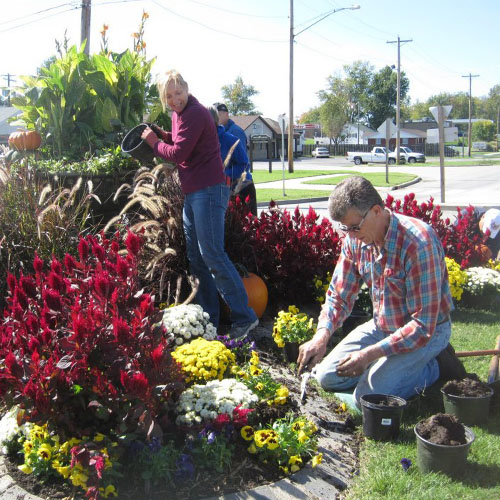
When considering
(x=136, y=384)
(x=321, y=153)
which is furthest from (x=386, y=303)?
(x=321, y=153)

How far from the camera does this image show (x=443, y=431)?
3141 millimetres

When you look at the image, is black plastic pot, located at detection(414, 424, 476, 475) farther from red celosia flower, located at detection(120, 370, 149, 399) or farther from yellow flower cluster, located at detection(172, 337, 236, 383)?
red celosia flower, located at detection(120, 370, 149, 399)

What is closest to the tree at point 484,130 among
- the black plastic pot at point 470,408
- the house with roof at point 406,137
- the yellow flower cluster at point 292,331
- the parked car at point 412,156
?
the house with roof at point 406,137

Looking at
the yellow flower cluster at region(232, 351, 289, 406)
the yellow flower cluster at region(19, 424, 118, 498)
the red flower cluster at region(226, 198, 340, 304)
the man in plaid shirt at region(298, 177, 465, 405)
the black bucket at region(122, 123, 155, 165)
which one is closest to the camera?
the yellow flower cluster at region(19, 424, 118, 498)

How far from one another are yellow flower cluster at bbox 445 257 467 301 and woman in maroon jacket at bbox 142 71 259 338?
216cm

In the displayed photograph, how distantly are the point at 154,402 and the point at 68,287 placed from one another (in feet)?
2.63

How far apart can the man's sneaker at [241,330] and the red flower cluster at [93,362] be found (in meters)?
1.81

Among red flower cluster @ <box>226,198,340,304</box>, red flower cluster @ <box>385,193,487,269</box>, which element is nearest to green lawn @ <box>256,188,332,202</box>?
red flower cluster @ <box>385,193,487,269</box>

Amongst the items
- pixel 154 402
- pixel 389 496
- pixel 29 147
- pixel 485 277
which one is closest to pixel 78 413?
pixel 154 402

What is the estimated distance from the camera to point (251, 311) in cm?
506

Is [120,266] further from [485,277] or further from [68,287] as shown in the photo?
[485,277]

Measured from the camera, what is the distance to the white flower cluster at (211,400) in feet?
10.4

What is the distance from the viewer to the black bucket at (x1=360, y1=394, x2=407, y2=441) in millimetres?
→ 3414

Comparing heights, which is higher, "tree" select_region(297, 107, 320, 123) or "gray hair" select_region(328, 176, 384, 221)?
"tree" select_region(297, 107, 320, 123)
